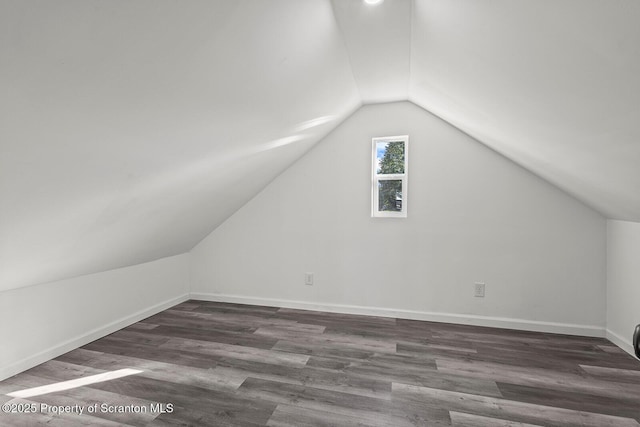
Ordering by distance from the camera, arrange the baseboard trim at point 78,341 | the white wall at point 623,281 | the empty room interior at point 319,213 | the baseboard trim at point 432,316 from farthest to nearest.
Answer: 1. the baseboard trim at point 432,316
2. the white wall at point 623,281
3. the baseboard trim at point 78,341
4. the empty room interior at point 319,213

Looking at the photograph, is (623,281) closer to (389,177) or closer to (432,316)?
(432,316)

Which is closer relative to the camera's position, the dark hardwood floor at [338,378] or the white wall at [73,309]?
the dark hardwood floor at [338,378]

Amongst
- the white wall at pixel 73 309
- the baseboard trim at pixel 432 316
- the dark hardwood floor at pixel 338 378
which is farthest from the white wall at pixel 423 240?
the white wall at pixel 73 309

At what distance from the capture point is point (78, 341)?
104 inches

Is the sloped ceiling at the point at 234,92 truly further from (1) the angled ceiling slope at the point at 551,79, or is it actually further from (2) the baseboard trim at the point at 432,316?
(2) the baseboard trim at the point at 432,316

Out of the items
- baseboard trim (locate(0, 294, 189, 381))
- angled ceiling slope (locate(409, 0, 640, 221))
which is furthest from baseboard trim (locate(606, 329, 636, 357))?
baseboard trim (locate(0, 294, 189, 381))

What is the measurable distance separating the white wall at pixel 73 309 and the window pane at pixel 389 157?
9.06 ft

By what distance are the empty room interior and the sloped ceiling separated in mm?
11

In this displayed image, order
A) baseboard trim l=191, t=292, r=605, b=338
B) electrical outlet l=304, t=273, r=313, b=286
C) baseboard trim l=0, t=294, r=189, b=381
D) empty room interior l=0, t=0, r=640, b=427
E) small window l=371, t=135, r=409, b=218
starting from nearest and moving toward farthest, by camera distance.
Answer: empty room interior l=0, t=0, r=640, b=427
baseboard trim l=0, t=294, r=189, b=381
baseboard trim l=191, t=292, r=605, b=338
small window l=371, t=135, r=409, b=218
electrical outlet l=304, t=273, r=313, b=286

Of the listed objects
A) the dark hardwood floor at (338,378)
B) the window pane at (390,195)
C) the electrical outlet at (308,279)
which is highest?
the window pane at (390,195)

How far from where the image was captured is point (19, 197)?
54.5 inches

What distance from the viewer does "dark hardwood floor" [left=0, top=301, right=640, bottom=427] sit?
1785 mm

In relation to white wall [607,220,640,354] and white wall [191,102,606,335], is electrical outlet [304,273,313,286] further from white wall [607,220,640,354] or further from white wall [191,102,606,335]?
white wall [607,220,640,354]

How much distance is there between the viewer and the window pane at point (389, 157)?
337cm
